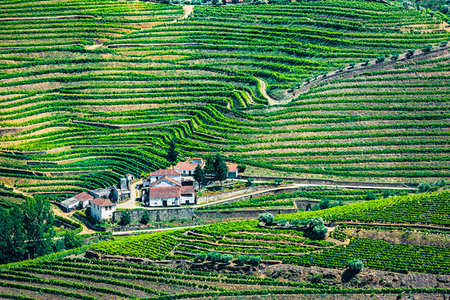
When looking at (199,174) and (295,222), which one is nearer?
(295,222)

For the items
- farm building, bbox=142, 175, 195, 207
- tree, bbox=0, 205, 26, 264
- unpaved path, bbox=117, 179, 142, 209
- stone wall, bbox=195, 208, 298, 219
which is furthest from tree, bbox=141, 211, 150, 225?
tree, bbox=0, 205, 26, 264

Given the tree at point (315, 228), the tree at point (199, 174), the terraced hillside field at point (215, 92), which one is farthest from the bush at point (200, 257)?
the terraced hillside field at point (215, 92)

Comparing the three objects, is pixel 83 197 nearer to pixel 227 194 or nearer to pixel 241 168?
pixel 227 194

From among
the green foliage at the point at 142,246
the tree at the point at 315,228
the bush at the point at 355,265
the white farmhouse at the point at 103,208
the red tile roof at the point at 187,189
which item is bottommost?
the bush at the point at 355,265

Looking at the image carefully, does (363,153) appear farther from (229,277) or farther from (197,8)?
(197,8)

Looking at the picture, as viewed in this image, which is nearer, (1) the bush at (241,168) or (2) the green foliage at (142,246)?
(2) the green foliage at (142,246)

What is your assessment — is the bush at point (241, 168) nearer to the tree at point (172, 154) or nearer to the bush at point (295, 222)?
the tree at point (172, 154)

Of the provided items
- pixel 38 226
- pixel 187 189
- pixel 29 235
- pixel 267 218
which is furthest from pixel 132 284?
pixel 187 189
